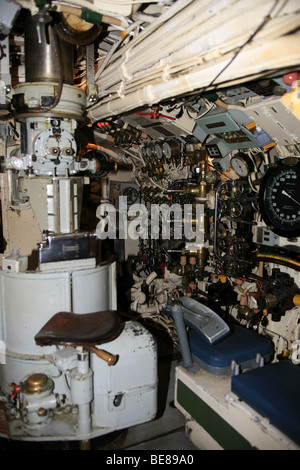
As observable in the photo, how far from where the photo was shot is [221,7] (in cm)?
154

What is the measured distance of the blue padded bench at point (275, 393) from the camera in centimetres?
192

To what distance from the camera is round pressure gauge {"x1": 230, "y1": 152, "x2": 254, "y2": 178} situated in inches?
135

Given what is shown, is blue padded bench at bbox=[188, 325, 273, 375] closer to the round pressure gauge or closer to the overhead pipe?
the round pressure gauge

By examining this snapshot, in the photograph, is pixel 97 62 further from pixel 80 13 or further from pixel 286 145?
pixel 286 145

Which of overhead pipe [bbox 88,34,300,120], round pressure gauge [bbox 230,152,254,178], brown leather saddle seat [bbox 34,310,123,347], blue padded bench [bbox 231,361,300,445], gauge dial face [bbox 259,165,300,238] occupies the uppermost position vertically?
overhead pipe [bbox 88,34,300,120]

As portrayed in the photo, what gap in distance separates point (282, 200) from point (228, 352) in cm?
149

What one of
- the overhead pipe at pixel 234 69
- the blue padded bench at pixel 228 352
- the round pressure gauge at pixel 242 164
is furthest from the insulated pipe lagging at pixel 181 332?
the round pressure gauge at pixel 242 164

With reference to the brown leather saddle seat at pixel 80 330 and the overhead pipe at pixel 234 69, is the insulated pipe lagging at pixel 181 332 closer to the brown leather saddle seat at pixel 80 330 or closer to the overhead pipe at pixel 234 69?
the brown leather saddle seat at pixel 80 330

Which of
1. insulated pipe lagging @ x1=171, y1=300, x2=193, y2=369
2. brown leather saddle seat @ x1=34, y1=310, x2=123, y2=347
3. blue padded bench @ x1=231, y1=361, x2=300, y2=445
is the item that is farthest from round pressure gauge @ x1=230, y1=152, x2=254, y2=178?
brown leather saddle seat @ x1=34, y1=310, x2=123, y2=347

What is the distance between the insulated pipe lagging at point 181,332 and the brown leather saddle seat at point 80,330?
49 centimetres

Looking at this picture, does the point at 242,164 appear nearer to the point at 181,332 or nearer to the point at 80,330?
the point at 181,332

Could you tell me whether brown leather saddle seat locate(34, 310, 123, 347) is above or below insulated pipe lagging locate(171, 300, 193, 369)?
above

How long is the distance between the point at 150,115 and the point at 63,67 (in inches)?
49.9

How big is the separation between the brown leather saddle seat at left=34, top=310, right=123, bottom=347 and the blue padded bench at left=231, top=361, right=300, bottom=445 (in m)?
0.93
